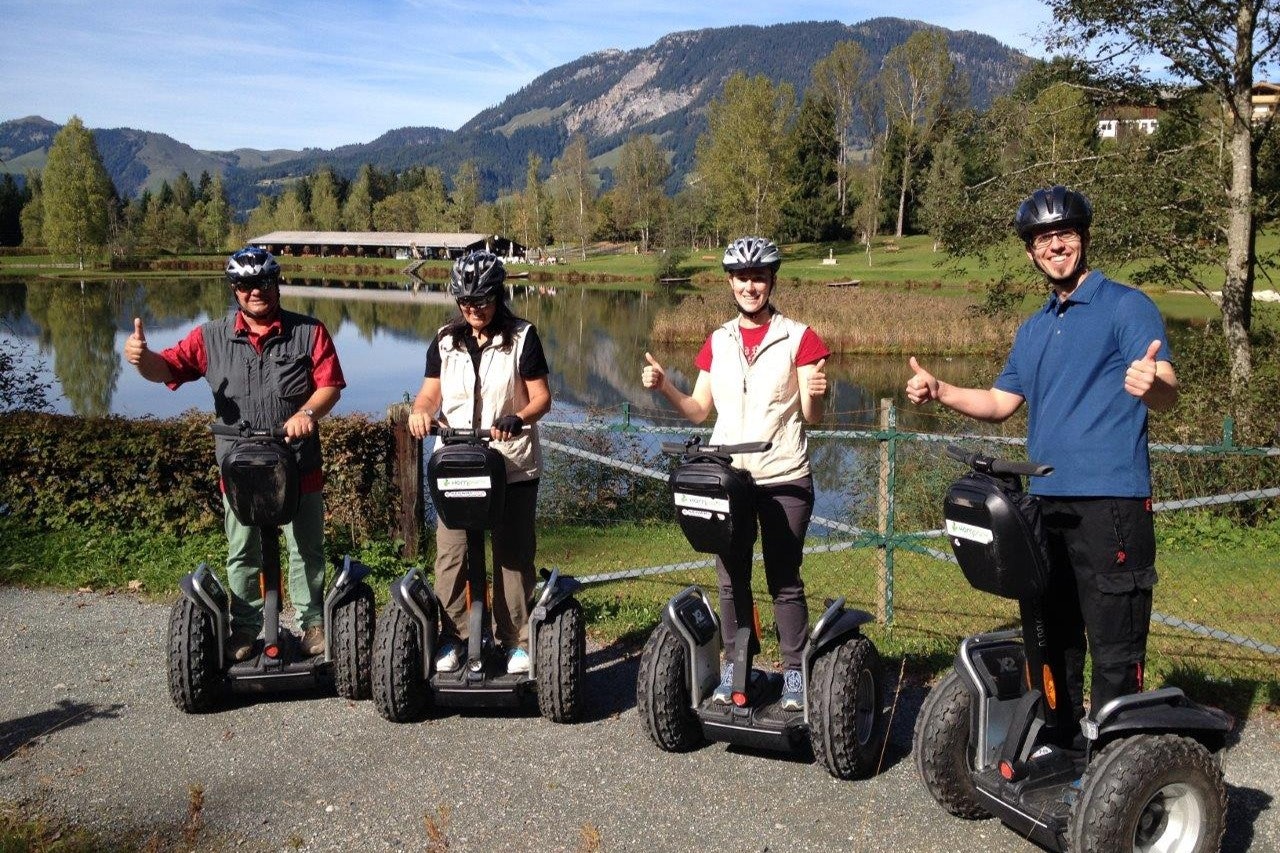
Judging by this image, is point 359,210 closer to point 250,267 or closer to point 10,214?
point 10,214

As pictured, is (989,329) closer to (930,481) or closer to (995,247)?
(995,247)

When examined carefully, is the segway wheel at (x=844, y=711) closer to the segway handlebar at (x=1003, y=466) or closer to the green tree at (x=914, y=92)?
the segway handlebar at (x=1003, y=466)

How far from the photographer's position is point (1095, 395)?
312cm

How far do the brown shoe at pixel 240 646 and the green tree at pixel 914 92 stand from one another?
208 feet

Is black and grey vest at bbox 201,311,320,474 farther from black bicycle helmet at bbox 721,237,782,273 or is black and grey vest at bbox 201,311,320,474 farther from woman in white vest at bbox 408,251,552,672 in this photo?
black bicycle helmet at bbox 721,237,782,273

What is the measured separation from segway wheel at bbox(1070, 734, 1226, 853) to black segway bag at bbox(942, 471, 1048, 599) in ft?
1.68

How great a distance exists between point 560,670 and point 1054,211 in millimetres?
2546

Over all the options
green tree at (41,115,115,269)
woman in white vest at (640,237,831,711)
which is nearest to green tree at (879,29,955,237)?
green tree at (41,115,115,269)

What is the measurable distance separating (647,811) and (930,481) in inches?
269

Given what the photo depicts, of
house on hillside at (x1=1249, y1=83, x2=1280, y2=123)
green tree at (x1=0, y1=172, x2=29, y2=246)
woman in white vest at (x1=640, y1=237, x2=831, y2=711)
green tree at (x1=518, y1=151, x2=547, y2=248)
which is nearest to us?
woman in white vest at (x1=640, y1=237, x2=831, y2=711)

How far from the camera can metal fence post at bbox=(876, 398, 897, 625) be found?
566cm

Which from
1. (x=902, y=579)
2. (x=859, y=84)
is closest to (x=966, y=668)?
(x=902, y=579)

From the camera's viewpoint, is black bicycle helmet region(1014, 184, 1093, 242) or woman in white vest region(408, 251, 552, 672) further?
woman in white vest region(408, 251, 552, 672)

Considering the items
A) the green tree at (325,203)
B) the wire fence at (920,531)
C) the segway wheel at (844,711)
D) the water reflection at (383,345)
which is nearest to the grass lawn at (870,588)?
the wire fence at (920,531)
